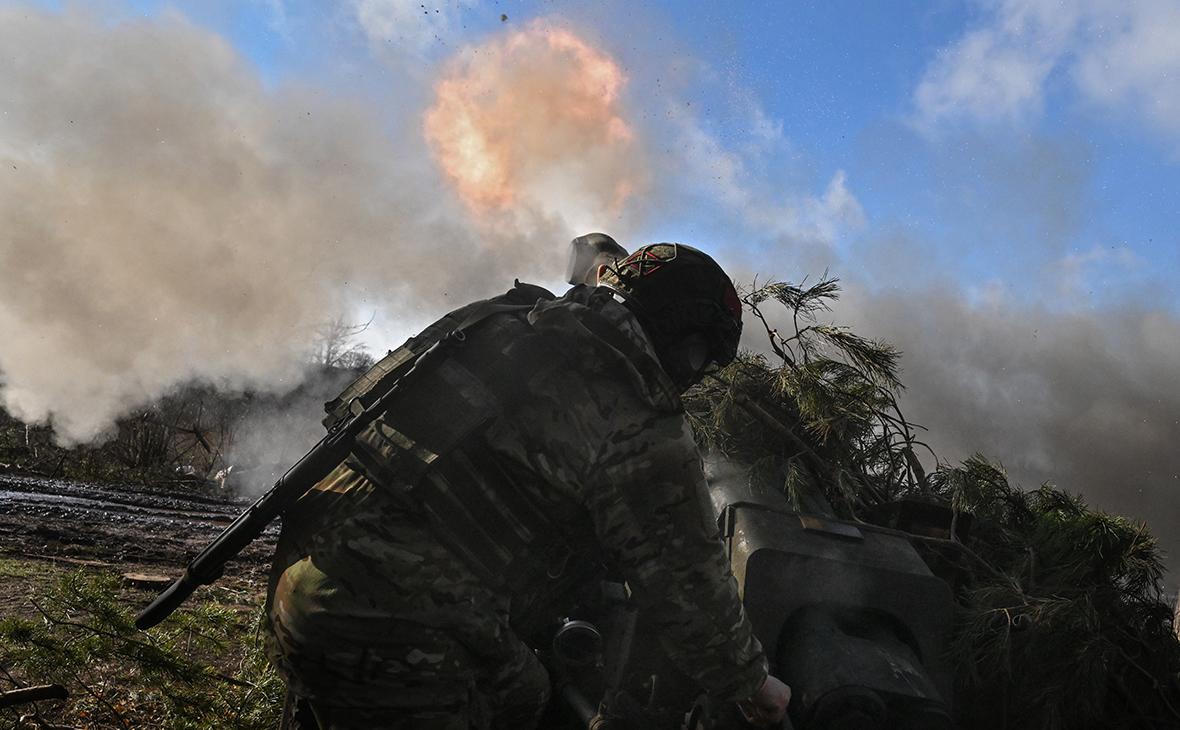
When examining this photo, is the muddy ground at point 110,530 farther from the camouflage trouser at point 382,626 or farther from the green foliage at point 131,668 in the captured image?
the camouflage trouser at point 382,626

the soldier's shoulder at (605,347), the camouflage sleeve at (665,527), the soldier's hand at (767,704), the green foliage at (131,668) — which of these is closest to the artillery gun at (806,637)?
the soldier's hand at (767,704)

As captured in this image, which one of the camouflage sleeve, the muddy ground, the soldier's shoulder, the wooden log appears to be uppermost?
the muddy ground

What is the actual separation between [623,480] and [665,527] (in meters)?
0.17

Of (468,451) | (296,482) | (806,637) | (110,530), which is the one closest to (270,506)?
(296,482)

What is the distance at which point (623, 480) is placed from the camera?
209cm

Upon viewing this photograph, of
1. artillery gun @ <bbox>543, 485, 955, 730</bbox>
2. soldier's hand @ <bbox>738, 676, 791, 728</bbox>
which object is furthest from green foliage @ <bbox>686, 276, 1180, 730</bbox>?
soldier's hand @ <bbox>738, 676, 791, 728</bbox>

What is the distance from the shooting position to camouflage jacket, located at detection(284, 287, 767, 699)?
6.84 feet

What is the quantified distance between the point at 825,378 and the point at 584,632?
282cm

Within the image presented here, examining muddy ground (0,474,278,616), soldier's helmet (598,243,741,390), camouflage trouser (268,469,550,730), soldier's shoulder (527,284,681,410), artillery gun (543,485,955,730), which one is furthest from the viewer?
muddy ground (0,474,278,616)

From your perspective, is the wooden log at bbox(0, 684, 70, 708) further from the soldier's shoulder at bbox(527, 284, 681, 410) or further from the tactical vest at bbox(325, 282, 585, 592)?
the soldier's shoulder at bbox(527, 284, 681, 410)

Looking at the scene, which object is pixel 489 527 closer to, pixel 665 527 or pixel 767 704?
pixel 665 527

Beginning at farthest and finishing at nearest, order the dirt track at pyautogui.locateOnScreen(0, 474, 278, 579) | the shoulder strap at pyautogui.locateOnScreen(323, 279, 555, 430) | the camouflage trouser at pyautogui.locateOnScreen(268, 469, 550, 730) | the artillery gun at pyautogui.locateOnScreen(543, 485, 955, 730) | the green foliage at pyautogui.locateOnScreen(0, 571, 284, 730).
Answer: the dirt track at pyautogui.locateOnScreen(0, 474, 278, 579) → the green foliage at pyautogui.locateOnScreen(0, 571, 284, 730) → the artillery gun at pyautogui.locateOnScreen(543, 485, 955, 730) → the shoulder strap at pyautogui.locateOnScreen(323, 279, 555, 430) → the camouflage trouser at pyautogui.locateOnScreen(268, 469, 550, 730)

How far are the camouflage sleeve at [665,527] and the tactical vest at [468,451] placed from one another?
0.70 ft

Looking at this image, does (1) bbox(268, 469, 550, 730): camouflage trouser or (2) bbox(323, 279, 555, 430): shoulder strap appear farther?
(2) bbox(323, 279, 555, 430): shoulder strap
